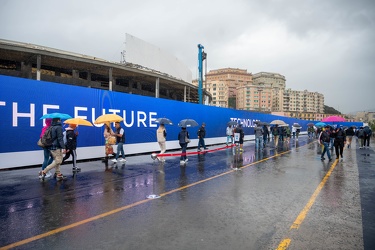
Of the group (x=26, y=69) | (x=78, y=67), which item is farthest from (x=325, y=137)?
(x=26, y=69)

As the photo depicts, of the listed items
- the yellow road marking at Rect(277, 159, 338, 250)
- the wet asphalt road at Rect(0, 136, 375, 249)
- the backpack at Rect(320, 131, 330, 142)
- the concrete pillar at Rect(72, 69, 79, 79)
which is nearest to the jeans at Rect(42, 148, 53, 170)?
the wet asphalt road at Rect(0, 136, 375, 249)

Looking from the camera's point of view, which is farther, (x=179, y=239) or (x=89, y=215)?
(x=89, y=215)

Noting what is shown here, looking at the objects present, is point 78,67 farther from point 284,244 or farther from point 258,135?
point 284,244

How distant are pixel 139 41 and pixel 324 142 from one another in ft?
121

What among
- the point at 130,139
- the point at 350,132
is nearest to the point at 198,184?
the point at 130,139

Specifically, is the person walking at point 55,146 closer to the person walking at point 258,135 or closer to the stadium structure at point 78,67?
the person walking at point 258,135

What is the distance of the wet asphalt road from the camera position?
11.7 feet

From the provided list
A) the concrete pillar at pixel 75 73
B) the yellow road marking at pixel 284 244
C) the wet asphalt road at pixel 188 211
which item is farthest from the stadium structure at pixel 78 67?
the yellow road marking at pixel 284 244

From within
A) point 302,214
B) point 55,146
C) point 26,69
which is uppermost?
point 26,69

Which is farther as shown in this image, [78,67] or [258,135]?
[78,67]

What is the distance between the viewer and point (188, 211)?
4828mm

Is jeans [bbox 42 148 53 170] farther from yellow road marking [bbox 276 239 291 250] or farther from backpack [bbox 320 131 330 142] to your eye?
backpack [bbox 320 131 330 142]

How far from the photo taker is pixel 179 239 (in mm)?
3600

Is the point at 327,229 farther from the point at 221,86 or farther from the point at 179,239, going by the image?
the point at 221,86
